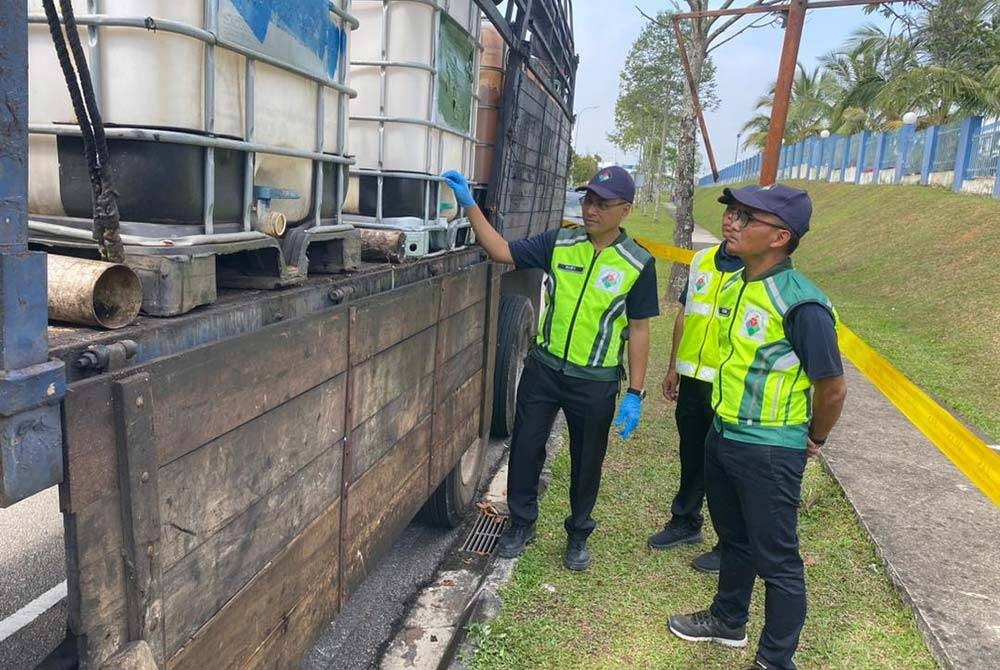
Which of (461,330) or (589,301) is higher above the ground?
(589,301)

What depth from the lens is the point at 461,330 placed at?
122 inches

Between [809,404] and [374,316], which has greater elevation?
[374,316]

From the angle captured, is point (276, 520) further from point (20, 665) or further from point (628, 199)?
point (628, 199)

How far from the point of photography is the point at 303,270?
192cm

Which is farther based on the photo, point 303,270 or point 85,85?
point 303,270

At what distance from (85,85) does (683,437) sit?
3016 millimetres

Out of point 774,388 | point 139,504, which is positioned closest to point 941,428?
point 774,388

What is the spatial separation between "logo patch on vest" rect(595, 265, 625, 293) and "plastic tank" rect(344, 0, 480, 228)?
76 centimetres

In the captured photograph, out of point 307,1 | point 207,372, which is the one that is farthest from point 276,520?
point 307,1

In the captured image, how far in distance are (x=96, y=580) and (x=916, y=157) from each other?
72.0 feet

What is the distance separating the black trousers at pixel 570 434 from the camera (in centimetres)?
323

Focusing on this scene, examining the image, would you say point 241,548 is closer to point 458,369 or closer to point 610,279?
point 458,369

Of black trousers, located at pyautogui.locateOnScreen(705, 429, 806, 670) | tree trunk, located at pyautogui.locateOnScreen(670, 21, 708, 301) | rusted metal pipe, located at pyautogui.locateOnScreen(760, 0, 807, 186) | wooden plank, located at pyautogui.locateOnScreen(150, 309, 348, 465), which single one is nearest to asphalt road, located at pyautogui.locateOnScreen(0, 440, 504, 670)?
wooden plank, located at pyautogui.locateOnScreen(150, 309, 348, 465)

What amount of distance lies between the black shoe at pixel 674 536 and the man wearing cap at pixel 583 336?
40cm
